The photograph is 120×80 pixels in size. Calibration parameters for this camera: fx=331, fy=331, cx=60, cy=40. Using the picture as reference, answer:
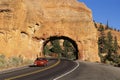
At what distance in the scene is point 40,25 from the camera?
62531mm

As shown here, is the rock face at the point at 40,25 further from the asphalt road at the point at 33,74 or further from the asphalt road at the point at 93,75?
the asphalt road at the point at 93,75

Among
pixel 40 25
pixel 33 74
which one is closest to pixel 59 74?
pixel 33 74

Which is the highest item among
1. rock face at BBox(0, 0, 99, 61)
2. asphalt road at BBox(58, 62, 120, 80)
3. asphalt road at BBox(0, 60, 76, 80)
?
rock face at BBox(0, 0, 99, 61)

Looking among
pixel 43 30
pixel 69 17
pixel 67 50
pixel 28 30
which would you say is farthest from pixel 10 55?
pixel 67 50

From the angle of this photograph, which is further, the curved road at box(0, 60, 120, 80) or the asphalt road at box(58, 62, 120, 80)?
the asphalt road at box(58, 62, 120, 80)

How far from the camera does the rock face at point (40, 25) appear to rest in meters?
48.9

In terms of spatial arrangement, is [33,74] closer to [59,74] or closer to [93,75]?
[59,74]

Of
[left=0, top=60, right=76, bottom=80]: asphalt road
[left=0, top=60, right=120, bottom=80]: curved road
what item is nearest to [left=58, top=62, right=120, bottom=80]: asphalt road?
[left=0, top=60, right=120, bottom=80]: curved road

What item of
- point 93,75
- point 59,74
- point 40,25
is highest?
point 40,25

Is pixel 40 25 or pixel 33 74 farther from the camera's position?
pixel 40 25

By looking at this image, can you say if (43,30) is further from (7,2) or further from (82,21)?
(7,2)

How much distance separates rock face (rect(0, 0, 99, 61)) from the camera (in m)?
48.9

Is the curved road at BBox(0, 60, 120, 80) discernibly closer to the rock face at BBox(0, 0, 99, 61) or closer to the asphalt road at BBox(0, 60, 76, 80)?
the asphalt road at BBox(0, 60, 76, 80)

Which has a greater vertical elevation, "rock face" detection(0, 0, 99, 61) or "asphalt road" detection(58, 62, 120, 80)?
"rock face" detection(0, 0, 99, 61)
